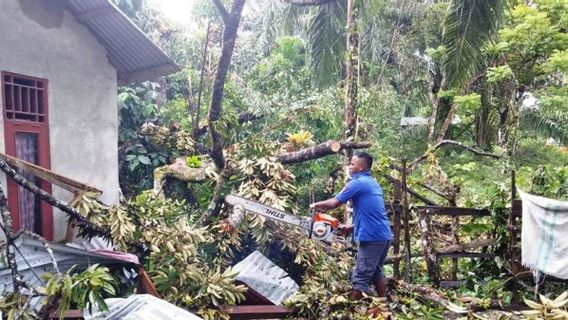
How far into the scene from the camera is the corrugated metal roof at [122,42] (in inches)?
205

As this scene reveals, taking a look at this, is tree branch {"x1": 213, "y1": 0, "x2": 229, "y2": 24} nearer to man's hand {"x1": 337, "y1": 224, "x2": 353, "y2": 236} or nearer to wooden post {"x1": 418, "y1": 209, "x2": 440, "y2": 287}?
man's hand {"x1": 337, "y1": 224, "x2": 353, "y2": 236}

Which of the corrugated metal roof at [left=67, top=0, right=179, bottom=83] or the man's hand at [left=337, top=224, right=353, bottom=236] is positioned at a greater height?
the corrugated metal roof at [left=67, top=0, right=179, bottom=83]

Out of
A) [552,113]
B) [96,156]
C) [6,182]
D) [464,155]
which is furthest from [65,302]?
[464,155]

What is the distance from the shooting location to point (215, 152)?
6.46 metres

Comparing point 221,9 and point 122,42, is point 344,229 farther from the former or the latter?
point 122,42

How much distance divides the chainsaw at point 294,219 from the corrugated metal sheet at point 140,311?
1.96 metres

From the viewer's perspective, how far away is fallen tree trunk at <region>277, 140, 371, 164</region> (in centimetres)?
673

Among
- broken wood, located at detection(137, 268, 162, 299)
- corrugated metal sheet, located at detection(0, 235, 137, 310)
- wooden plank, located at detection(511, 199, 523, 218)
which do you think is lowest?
broken wood, located at detection(137, 268, 162, 299)

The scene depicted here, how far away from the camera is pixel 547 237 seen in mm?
5633

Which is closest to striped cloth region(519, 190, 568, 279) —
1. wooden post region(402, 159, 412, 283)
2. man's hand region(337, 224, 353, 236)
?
wooden post region(402, 159, 412, 283)

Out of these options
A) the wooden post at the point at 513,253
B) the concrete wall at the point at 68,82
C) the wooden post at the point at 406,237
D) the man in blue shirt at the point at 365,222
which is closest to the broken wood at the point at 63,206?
the concrete wall at the point at 68,82

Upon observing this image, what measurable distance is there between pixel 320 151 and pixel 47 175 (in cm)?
372

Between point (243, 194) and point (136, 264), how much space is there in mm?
2034

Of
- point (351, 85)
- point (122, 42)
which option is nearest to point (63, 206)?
point (122, 42)
